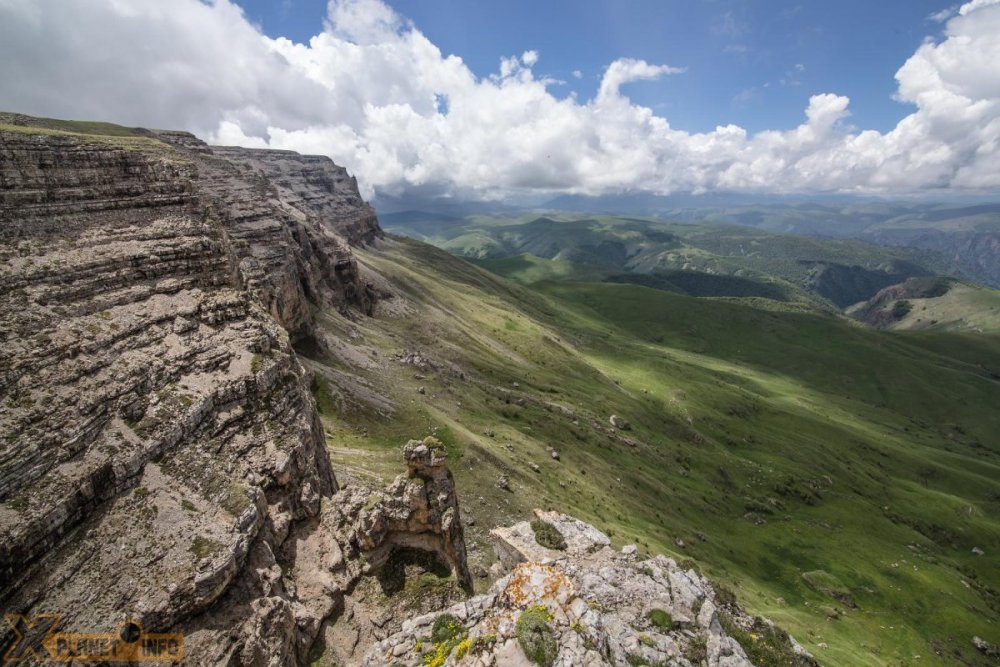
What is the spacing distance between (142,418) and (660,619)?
1359 inches

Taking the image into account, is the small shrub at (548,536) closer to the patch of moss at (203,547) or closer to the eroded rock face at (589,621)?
the eroded rock face at (589,621)

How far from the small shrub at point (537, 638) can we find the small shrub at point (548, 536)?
11.8m

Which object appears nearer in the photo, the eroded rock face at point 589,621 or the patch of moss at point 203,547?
the eroded rock face at point 589,621

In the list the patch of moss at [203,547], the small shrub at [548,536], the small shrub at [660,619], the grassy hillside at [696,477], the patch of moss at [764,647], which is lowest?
the grassy hillside at [696,477]

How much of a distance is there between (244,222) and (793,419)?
20759cm

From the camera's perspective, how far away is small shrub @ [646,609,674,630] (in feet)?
85.2

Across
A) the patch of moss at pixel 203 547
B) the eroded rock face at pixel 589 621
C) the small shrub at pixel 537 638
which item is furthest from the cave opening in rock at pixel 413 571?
the small shrub at pixel 537 638

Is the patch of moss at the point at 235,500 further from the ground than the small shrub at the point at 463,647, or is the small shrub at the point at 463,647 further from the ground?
the patch of moss at the point at 235,500

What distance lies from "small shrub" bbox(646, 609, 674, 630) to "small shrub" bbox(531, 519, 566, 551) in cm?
880

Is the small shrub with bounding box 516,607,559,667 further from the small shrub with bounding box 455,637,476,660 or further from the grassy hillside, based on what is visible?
the grassy hillside

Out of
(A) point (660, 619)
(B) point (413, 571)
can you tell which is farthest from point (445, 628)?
(A) point (660, 619)

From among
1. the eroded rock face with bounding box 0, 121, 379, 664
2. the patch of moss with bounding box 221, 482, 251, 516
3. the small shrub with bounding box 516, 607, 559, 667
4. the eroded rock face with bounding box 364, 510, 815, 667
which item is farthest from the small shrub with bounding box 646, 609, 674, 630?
the patch of moss with bounding box 221, 482, 251, 516

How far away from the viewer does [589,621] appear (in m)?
23.3

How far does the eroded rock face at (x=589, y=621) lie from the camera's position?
2195 cm
